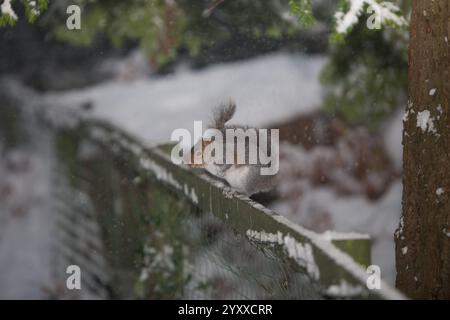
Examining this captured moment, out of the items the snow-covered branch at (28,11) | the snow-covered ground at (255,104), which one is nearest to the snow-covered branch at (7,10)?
the snow-covered branch at (28,11)

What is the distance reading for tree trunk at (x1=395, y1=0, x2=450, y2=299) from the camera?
3043 mm

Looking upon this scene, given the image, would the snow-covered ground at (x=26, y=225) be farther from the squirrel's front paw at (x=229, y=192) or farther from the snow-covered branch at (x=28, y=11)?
the squirrel's front paw at (x=229, y=192)

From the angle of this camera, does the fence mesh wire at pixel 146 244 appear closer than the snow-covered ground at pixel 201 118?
Yes

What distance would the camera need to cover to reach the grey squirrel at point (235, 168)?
3.33 metres

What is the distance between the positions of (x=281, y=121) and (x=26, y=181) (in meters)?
3.55

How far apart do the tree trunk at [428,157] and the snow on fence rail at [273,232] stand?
9.5 inches

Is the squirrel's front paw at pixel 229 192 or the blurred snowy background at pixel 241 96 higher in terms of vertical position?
the blurred snowy background at pixel 241 96

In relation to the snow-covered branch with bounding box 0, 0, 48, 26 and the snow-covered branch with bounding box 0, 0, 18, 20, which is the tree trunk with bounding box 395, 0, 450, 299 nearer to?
the snow-covered branch with bounding box 0, 0, 48, 26

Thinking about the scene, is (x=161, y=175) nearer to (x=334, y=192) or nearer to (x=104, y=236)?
(x=104, y=236)

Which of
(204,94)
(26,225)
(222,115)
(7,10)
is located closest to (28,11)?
(7,10)

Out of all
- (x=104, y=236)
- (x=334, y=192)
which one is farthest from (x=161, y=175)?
(x=334, y=192)

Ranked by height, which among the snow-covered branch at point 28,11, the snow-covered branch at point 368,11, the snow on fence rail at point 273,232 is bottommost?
the snow on fence rail at point 273,232

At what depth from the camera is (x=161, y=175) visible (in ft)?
14.0

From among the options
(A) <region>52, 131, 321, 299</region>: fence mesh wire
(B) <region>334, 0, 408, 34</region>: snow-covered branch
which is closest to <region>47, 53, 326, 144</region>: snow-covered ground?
(A) <region>52, 131, 321, 299</region>: fence mesh wire
